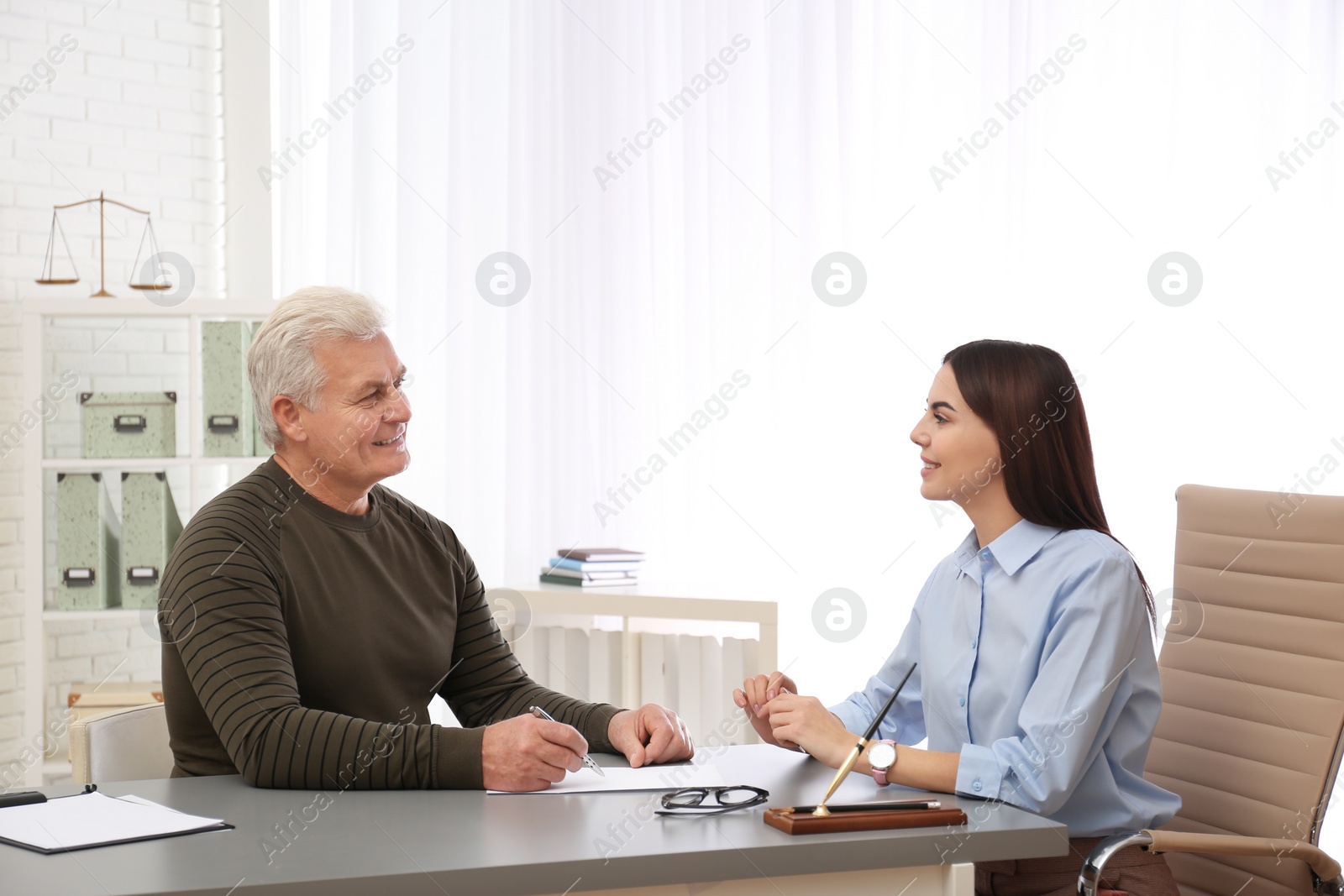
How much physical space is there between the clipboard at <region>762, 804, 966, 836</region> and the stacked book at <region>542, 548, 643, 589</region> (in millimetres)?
2097

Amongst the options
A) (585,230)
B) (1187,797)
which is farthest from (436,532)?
(585,230)

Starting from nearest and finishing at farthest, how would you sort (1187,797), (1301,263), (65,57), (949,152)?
(1187,797)
(1301,263)
(949,152)
(65,57)

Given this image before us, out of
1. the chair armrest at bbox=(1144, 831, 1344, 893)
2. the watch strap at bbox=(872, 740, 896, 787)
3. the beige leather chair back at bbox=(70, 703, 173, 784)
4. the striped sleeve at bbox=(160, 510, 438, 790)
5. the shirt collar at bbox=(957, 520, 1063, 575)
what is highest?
the shirt collar at bbox=(957, 520, 1063, 575)

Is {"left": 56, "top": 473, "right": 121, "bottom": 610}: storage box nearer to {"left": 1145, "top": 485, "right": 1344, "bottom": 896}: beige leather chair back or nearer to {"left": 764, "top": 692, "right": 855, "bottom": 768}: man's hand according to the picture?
{"left": 764, "top": 692, "right": 855, "bottom": 768}: man's hand

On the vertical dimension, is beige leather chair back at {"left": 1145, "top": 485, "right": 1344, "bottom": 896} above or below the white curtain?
below

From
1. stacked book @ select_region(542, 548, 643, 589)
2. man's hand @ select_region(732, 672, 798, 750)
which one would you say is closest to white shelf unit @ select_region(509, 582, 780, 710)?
stacked book @ select_region(542, 548, 643, 589)

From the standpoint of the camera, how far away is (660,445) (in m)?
3.90

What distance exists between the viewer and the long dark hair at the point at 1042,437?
1943 mm

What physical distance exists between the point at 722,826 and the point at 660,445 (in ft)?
8.12

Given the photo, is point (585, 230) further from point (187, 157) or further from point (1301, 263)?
point (1301, 263)

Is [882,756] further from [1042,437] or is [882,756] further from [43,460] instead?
[43,460]

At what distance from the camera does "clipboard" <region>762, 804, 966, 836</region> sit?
1.44 m

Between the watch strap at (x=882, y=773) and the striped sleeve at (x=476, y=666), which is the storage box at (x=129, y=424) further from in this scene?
the watch strap at (x=882, y=773)

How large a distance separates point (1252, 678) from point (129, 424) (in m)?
3.31
